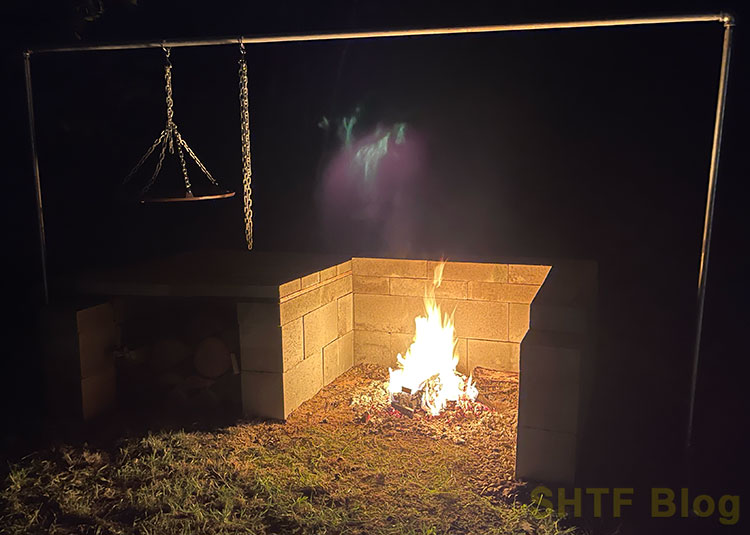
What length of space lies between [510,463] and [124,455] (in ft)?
9.04

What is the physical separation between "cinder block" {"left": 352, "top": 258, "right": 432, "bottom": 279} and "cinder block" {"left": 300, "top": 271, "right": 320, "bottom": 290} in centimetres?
89

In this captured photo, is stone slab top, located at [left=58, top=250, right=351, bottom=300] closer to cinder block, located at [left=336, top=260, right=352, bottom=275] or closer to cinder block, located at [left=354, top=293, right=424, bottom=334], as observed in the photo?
cinder block, located at [left=336, top=260, right=352, bottom=275]

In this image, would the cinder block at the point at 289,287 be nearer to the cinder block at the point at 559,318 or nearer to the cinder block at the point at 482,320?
the cinder block at the point at 482,320

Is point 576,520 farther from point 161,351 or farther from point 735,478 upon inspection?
point 161,351

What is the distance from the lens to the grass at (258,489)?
3553mm

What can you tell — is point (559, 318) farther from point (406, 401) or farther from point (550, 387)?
point (406, 401)

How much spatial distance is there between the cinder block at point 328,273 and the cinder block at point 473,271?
99cm

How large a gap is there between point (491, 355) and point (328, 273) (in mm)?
1842

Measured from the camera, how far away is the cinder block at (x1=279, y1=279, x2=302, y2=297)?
484 cm

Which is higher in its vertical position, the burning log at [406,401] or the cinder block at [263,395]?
the cinder block at [263,395]

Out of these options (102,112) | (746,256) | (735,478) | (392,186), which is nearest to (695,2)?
(746,256)

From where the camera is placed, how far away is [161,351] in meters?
5.43

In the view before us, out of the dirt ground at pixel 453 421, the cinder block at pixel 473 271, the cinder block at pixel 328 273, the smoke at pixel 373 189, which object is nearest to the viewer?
the dirt ground at pixel 453 421

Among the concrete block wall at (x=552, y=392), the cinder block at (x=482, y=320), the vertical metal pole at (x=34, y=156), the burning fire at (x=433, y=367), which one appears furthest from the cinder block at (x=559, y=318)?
the vertical metal pole at (x=34, y=156)
